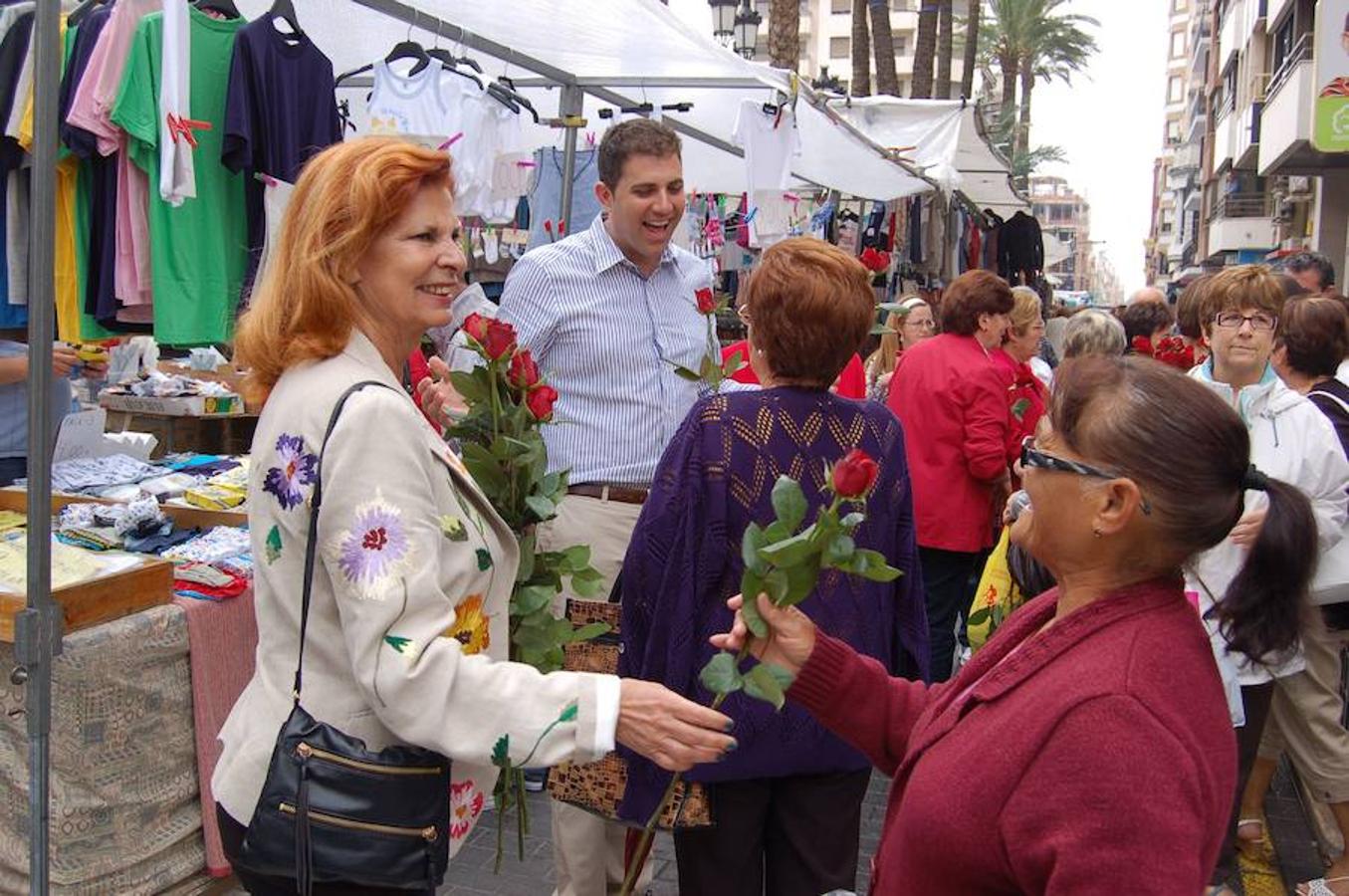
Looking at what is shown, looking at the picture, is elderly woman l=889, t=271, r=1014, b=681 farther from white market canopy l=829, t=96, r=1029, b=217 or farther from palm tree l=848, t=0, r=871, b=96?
palm tree l=848, t=0, r=871, b=96

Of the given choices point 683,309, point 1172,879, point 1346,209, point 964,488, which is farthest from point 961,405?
point 1346,209

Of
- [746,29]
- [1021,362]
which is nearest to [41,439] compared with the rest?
[1021,362]

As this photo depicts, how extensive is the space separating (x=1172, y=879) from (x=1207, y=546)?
0.43 meters

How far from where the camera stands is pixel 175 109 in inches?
148

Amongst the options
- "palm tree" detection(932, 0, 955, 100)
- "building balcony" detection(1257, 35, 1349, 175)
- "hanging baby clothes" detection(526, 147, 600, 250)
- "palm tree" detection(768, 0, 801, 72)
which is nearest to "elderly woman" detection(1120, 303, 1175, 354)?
"hanging baby clothes" detection(526, 147, 600, 250)

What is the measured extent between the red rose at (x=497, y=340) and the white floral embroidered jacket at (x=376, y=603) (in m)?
0.52

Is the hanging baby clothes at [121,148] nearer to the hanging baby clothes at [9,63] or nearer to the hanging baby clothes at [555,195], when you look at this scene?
the hanging baby clothes at [9,63]

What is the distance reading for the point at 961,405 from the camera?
17.2 ft

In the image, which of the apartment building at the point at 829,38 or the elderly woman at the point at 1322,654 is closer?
the elderly woman at the point at 1322,654

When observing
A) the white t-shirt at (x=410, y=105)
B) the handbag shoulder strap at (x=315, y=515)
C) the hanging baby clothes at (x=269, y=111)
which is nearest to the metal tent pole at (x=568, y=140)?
the white t-shirt at (x=410, y=105)

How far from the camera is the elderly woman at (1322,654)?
13.6 ft

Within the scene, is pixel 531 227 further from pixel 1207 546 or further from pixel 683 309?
pixel 1207 546

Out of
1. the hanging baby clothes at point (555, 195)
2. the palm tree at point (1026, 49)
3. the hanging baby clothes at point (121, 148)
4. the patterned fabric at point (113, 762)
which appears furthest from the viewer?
the palm tree at point (1026, 49)

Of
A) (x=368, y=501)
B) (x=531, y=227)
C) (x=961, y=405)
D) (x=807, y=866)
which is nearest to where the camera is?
(x=368, y=501)
